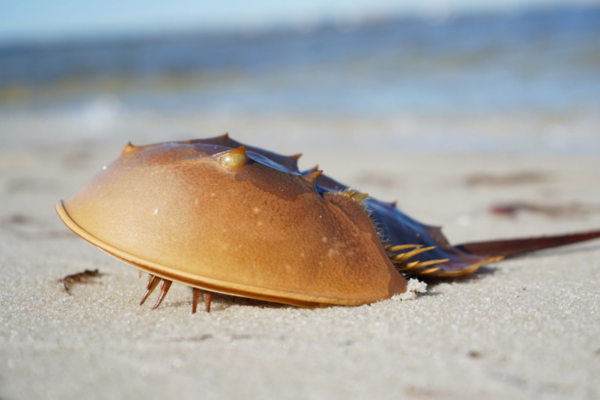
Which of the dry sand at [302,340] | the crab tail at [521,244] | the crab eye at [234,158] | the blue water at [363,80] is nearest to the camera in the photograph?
the dry sand at [302,340]

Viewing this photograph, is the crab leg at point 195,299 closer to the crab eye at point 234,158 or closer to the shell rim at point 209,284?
the shell rim at point 209,284

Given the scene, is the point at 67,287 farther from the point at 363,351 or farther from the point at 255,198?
the point at 363,351

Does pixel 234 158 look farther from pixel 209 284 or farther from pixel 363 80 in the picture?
pixel 363 80

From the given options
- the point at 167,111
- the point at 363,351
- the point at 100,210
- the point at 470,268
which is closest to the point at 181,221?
the point at 100,210

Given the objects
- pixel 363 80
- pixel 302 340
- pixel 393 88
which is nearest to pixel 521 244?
pixel 302 340

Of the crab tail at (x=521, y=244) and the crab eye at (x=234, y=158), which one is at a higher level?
the crab eye at (x=234, y=158)

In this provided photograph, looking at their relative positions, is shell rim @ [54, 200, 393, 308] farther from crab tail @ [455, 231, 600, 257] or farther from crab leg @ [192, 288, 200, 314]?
crab tail @ [455, 231, 600, 257]

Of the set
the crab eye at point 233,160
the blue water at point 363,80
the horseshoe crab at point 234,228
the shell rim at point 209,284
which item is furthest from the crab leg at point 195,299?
the blue water at point 363,80
